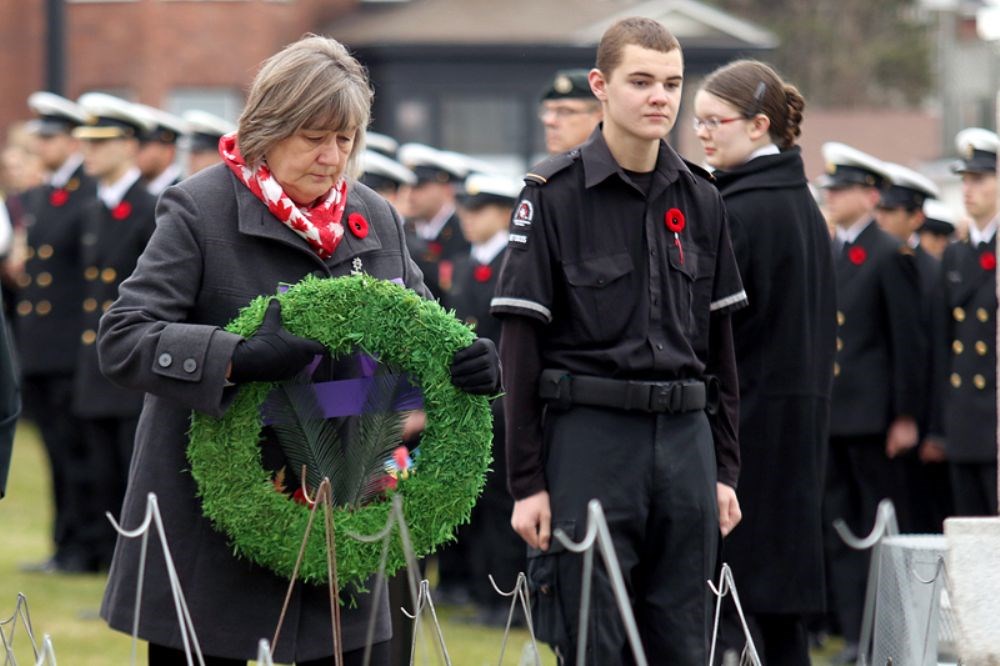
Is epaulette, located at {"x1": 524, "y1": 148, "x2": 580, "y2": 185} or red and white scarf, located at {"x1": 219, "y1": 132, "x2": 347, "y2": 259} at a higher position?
epaulette, located at {"x1": 524, "y1": 148, "x2": 580, "y2": 185}

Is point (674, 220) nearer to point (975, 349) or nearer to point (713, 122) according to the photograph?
point (713, 122)

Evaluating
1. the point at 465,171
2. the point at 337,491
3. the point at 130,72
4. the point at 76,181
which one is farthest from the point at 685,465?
the point at 130,72

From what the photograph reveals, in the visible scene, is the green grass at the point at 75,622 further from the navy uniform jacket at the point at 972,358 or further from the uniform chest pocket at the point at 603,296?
the uniform chest pocket at the point at 603,296

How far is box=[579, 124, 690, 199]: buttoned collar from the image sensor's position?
493cm

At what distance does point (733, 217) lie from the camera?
19.5ft

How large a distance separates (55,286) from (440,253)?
2273 mm

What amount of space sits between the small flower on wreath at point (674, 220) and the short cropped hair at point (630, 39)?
40 cm

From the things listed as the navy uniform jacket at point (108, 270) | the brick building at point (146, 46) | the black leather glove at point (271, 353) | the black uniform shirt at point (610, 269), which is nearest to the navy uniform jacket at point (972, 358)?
the black uniform shirt at point (610, 269)

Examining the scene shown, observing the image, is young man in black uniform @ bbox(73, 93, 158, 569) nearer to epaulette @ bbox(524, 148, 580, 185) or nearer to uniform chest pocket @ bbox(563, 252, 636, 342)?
epaulette @ bbox(524, 148, 580, 185)

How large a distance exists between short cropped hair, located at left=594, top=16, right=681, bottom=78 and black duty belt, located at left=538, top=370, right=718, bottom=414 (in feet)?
2.66

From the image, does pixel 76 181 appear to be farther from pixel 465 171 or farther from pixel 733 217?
pixel 733 217

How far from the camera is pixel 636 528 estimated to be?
484 cm

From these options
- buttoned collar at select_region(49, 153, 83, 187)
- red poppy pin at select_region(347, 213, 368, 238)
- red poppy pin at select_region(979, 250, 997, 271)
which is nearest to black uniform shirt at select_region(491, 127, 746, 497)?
red poppy pin at select_region(347, 213, 368, 238)

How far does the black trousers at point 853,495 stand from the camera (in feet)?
30.4
